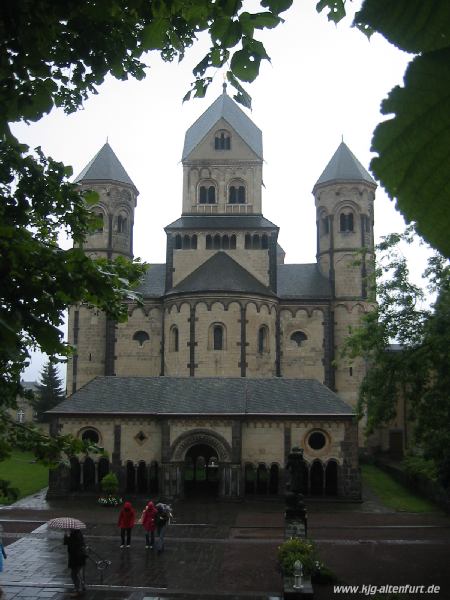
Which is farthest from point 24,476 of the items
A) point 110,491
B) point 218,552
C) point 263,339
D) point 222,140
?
point 222,140

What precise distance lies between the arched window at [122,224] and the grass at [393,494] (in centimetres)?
2330

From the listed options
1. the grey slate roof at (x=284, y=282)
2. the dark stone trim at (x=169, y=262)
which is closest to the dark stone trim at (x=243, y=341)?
the grey slate roof at (x=284, y=282)

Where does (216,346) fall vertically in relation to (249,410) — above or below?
above

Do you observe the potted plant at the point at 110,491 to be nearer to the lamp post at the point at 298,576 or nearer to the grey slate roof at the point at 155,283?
the lamp post at the point at 298,576

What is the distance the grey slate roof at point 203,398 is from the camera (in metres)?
31.1

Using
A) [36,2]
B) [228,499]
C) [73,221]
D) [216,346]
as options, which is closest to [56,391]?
[216,346]

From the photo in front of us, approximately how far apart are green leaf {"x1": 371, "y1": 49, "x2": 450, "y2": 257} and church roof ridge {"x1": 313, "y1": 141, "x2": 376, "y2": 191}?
4587 centimetres

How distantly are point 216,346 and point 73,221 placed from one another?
97.7 feet

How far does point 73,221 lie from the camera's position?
10.3 metres

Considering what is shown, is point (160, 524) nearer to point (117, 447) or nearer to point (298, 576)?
point (298, 576)

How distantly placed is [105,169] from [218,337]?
1629cm

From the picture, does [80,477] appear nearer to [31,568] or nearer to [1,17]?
[31,568]

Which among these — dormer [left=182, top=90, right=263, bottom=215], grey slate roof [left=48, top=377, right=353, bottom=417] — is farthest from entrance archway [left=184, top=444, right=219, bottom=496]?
dormer [left=182, top=90, right=263, bottom=215]

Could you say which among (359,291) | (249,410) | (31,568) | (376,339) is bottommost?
(31,568)
